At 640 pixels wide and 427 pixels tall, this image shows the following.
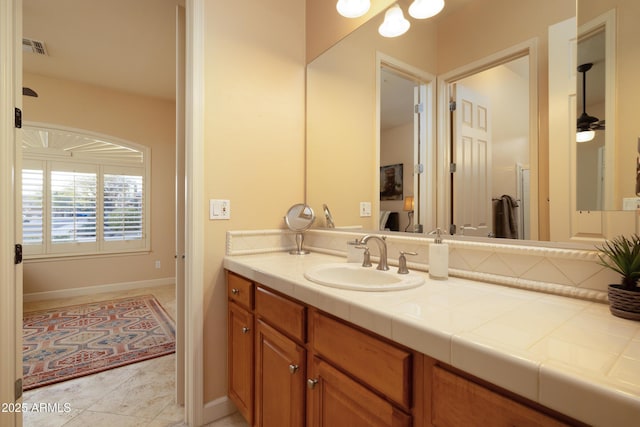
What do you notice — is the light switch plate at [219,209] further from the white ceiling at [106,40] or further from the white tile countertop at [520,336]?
the white ceiling at [106,40]

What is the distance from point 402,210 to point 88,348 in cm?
276

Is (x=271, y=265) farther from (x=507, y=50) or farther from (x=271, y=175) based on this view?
(x=507, y=50)

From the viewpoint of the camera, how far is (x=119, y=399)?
1775 millimetres

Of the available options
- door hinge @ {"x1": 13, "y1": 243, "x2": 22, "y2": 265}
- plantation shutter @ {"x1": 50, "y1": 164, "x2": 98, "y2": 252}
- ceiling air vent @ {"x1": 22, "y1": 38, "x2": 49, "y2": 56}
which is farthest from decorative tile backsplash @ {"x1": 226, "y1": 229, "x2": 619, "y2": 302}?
plantation shutter @ {"x1": 50, "y1": 164, "x2": 98, "y2": 252}

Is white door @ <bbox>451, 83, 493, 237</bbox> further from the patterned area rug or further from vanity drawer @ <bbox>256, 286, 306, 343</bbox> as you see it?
the patterned area rug

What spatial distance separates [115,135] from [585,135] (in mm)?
4901

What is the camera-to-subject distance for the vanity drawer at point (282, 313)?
105cm

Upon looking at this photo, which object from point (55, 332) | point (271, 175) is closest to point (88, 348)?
point (55, 332)

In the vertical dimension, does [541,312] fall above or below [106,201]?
below

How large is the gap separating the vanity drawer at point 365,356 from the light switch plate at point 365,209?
2.79 feet

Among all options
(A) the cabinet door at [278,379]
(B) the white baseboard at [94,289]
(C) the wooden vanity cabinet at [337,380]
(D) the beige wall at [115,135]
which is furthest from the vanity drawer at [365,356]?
(D) the beige wall at [115,135]

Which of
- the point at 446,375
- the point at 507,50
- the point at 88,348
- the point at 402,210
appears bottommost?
the point at 88,348

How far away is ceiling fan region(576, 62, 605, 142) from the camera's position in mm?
902

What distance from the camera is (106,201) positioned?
4055 millimetres
